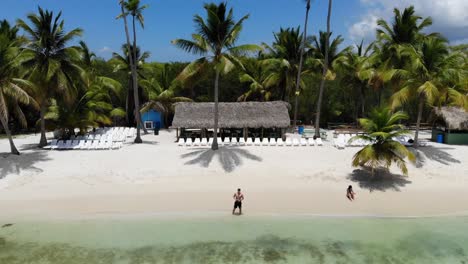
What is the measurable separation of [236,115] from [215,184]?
9.83 meters

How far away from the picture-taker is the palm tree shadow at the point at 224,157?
16.9 metres

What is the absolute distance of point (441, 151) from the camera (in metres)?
18.7

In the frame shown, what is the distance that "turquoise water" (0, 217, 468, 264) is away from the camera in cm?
980

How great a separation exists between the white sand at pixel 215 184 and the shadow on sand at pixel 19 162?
0.04 m

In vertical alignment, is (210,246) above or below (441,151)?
below

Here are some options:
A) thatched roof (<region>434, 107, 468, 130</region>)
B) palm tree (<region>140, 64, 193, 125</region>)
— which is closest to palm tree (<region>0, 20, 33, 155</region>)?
palm tree (<region>140, 64, 193, 125</region>)

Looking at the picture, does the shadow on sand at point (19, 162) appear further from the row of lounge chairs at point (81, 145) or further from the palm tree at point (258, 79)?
the palm tree at point (258, 79)

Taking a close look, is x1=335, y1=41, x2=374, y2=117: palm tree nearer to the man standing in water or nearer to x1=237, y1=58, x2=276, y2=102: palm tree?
x1=237, y1=58, x2=276, y2=102: palm tree

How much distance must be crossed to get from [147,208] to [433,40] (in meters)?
16.3

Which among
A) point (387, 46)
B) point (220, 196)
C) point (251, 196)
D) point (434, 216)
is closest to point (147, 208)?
point (220, 196)

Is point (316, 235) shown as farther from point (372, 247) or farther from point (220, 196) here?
point (220, 196)

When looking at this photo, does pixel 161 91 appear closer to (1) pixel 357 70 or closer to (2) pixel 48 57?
(2) pixel 48 57

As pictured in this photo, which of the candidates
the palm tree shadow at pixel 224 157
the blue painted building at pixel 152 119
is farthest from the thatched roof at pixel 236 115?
the blue painted building at pixel 152 119

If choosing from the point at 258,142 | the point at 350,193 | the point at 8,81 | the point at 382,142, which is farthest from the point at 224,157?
the point at 8,81
